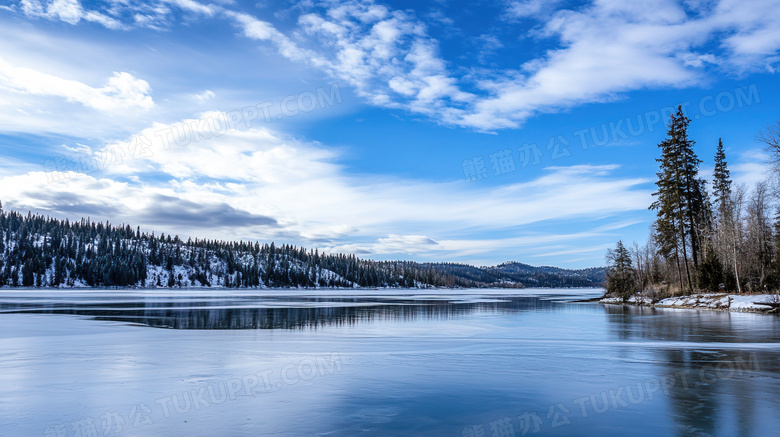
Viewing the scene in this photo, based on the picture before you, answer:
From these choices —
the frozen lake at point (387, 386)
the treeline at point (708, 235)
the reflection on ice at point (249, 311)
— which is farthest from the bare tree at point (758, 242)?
the frozen lake at point (387, 386)

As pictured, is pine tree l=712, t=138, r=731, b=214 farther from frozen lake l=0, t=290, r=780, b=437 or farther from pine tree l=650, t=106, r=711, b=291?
frozen lake l=0, t=290, r=780, b=437

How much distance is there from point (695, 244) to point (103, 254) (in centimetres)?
20953

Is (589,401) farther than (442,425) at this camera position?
Yes

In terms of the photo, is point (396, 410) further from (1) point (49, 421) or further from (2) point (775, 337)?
(2) point (775, 337)

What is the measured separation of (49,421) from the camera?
23.9ft

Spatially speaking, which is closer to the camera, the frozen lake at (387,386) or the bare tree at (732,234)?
the frozen lake at (387,386)

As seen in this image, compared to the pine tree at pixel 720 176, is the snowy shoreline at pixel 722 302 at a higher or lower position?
lower

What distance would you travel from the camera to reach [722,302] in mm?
35719

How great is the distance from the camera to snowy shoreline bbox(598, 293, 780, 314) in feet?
105

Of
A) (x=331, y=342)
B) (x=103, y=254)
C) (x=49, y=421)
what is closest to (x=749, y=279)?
(x=331, y=342)

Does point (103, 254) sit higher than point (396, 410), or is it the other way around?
point (103, 254)

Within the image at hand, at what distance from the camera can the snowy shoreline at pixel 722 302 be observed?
3188cm

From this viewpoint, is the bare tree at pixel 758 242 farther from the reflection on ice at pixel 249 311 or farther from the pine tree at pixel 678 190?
the reflection on ice at pixel 249 311

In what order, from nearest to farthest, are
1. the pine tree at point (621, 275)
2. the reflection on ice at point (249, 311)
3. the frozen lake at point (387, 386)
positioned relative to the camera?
1. the frozen lake at point (387, 386)
2. the reflection on ice at point (249, 311)
3. the pine tree at point (621, 275)
